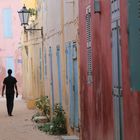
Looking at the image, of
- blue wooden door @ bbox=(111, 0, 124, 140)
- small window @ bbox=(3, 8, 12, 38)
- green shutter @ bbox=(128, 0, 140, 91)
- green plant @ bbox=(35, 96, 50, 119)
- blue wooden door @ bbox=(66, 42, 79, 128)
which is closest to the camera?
green shutter @ bbox=(128, 0, 140, 91)

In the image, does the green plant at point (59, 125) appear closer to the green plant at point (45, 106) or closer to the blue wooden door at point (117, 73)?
the green plant at point (45, 106)

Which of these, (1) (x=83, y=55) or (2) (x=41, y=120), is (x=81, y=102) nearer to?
(1) (x=83, y=55)

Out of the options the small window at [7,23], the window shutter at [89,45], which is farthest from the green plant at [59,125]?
the small window at [7,23]

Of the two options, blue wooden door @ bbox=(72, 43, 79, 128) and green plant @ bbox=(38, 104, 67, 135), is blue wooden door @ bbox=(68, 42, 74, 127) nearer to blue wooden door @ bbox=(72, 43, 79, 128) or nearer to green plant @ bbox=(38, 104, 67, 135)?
blue wooden door @ bbox=(72, 43, 79, 128)

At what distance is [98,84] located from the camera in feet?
28.2

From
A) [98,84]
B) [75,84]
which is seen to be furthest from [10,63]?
[98,84]

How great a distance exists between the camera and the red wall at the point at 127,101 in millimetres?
5797

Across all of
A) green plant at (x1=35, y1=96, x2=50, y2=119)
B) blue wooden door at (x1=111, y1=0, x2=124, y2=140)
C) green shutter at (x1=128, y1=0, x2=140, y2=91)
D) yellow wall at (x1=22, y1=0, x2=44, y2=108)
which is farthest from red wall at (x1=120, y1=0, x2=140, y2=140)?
yellow wall at (x1=22, y1=0, x2=44, y2=108)

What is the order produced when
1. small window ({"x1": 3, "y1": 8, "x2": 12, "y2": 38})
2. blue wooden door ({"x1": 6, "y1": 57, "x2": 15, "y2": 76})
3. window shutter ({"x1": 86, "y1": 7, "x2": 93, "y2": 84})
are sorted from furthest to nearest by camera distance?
small window ({"x1": 3, "y1": 8, "x2": 12, "y2": 38})
blue wooden door ({"x1": 6, "y1": 57, "x2": 15, "y2": 76})
window shutter ({"x1": 86, "y1": 7, "x2": 93, "y2": 84})

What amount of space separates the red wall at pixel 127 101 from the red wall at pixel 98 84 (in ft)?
3.43

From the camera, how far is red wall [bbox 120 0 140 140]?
5.80 m

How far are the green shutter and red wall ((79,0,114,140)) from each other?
12.2 feet

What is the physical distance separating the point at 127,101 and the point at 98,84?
2287 millimetres

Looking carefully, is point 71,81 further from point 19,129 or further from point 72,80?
point 19,129
